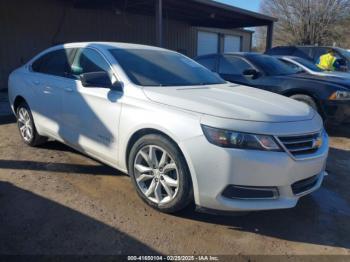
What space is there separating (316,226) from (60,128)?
319 cm

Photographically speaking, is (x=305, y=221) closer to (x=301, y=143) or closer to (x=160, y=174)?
(x=301, y=143)

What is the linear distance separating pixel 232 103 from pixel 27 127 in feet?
11.3

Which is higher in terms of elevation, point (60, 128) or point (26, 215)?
point (60, 128)

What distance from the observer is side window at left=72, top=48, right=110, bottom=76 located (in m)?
3.92

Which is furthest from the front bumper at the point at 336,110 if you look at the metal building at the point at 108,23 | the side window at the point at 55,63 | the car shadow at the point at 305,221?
the metal building at the point at 108,23

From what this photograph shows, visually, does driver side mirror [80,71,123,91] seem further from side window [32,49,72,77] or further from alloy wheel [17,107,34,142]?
alloy wheel [17,107,34,142]

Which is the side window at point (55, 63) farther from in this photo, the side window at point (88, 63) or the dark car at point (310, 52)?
the dark car at point (310, 52)

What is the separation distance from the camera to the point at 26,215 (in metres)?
3.26

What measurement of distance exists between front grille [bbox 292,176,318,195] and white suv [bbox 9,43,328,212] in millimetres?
12

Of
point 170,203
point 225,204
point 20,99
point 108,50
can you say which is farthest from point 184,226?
point 20,99

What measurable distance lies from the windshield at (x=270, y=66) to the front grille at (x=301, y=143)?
3962 mm

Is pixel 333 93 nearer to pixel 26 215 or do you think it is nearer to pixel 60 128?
pixel 60 128

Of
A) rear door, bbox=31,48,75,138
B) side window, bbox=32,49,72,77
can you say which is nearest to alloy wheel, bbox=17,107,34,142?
rear door, bbox=31,48,75,138

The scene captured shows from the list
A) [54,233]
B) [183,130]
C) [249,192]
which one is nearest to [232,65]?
[183,130]
